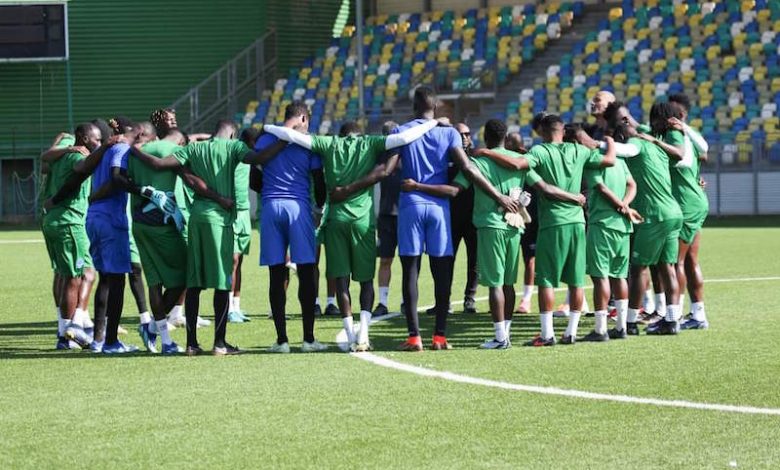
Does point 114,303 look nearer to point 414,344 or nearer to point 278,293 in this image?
point 278,293

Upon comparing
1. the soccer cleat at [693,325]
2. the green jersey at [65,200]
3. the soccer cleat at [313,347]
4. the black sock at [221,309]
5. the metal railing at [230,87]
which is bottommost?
the soccer cleat at [693,325]

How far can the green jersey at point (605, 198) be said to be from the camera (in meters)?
12.2

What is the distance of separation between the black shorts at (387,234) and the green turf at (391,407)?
73.1 inches

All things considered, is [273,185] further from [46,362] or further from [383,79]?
[383,79]

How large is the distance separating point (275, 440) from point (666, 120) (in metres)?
6.11

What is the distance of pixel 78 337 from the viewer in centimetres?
1290

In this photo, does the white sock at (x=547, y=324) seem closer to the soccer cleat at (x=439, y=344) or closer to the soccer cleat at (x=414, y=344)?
the soccer cleat at (x=439, y=344)

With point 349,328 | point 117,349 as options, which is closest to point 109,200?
point 117,349

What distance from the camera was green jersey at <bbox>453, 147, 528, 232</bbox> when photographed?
38.5 feet

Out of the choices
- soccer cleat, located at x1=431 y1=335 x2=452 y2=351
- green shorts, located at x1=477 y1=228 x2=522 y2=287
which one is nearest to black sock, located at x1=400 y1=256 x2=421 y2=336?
soccer cleat, located at x1=431 y1=335 x2=452 y2=351

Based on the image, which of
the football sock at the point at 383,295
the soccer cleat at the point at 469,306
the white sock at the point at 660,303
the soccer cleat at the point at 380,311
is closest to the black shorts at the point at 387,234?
the football sock at the point at 383,295

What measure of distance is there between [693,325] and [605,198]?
70.6 inches

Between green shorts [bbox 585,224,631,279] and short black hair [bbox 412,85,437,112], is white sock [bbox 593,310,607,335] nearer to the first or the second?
green shorts [bbox 585,224,631,279]

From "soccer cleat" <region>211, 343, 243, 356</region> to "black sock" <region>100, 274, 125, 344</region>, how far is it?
0.91m
